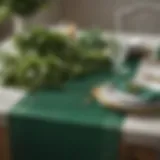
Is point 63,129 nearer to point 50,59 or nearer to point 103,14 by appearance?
point 50,59

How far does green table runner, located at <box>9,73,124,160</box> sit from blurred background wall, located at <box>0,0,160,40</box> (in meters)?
1.32

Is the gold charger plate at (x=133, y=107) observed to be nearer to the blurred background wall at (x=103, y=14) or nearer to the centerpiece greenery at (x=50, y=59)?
the centerpiece greenery at (x=50, y=59)

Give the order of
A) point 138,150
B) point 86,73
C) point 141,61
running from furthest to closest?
point 141,61, point 86,73, point 138,150

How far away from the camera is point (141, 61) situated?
49.5 inches

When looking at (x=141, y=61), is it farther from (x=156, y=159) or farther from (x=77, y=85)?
(x=156, y=159)

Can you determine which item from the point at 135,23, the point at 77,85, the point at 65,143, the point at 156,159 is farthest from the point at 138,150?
the point at 135,23

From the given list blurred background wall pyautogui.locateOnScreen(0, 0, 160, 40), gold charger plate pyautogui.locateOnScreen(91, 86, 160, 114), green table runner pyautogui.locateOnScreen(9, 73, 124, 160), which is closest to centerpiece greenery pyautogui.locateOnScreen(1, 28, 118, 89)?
green table runner pyautogui.locateOnScreen(9, 73, 124, 160)

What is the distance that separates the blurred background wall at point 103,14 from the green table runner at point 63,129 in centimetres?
132

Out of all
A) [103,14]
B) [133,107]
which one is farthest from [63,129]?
[103,14]

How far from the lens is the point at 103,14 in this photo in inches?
94.1

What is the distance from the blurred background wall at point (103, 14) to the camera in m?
2.30

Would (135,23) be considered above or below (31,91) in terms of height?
above

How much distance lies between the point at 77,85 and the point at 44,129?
0.65 feet

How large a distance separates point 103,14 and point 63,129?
1.57 meters
